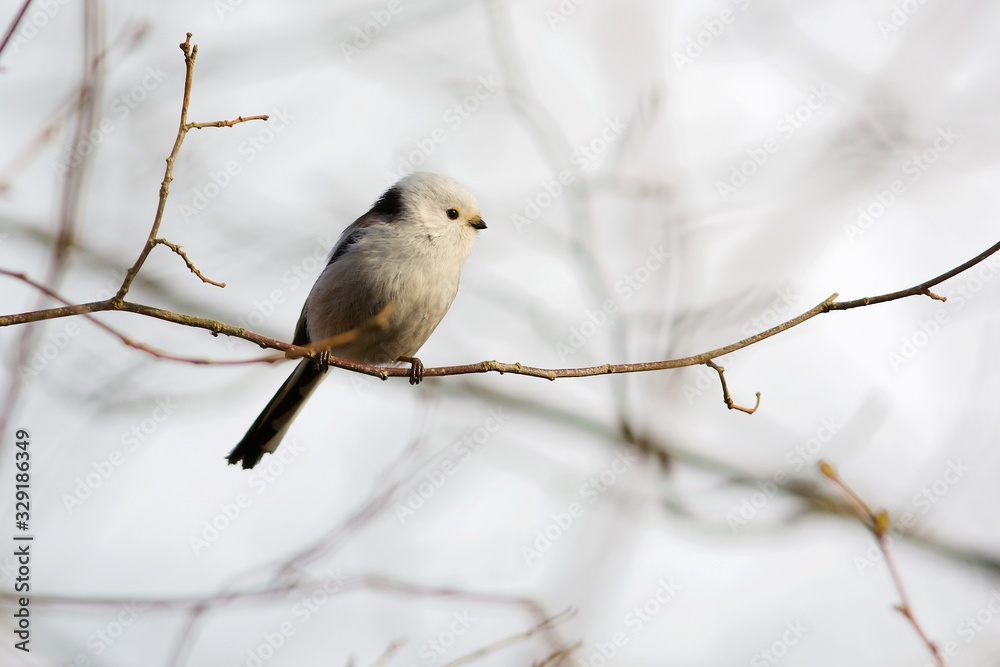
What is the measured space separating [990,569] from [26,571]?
5877mm

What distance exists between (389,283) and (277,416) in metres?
1.27

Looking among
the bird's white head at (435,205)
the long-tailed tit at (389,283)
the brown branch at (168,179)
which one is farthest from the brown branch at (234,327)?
the bird's white head at (435,205)

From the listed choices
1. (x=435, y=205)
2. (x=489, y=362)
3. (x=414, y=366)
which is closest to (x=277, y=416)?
(x=414, y=366)

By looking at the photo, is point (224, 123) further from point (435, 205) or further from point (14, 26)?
point (435, 205)

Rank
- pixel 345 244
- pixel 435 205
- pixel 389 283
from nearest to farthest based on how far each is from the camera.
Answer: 1. pixel 389 283
2. pixel 435 205
3. pixel 345 244

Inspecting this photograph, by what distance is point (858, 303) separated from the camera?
317 centimetres

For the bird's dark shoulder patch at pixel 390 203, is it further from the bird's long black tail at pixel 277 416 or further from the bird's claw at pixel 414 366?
the bird's long black tail at pixel 277 416

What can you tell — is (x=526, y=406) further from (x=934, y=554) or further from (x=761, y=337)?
(x=761, y=337)

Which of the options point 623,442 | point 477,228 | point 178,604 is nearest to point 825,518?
point 623,442

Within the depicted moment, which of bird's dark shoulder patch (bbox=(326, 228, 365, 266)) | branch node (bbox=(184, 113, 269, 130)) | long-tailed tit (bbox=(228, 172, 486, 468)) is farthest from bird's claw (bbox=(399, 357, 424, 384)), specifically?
branch node (bbox=(184, 113, 269, 130))

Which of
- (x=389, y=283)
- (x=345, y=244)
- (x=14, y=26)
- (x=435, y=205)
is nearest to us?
(x=14, y=26)

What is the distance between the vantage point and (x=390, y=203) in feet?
18.5

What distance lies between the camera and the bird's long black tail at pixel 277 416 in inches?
208

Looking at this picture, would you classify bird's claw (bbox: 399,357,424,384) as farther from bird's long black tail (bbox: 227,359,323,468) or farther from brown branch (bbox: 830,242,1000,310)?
brown branch (bbox: 830,242,1000,310)
